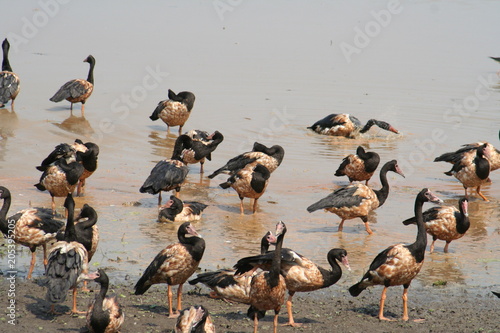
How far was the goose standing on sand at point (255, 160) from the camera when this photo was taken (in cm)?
1315

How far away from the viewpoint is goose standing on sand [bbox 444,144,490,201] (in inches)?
520

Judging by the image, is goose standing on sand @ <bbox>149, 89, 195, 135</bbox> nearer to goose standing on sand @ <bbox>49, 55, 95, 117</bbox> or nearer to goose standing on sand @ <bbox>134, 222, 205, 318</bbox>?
goose standing on sand @ <bbox>49, 55, 95, 117</bbox>

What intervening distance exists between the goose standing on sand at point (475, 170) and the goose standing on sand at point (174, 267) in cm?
685

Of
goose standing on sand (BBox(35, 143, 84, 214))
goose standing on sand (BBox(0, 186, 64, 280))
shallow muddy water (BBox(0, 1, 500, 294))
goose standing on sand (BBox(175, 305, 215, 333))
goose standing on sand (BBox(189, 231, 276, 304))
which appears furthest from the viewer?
goose standing on sand (BBox(35, 143, 84, 214))

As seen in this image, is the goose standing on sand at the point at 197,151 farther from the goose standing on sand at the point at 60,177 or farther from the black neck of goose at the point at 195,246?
the black neck of goose at the point at 195,246

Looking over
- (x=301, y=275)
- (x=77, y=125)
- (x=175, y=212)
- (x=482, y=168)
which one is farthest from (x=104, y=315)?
(x=77, y=125)

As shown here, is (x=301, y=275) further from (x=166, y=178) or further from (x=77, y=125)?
(x=77, y=125)

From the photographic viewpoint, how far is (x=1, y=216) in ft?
30.0

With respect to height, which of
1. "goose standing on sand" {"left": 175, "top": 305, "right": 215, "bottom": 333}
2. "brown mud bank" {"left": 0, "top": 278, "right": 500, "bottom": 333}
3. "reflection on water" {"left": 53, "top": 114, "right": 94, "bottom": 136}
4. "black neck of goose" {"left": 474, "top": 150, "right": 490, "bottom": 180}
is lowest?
"brown mud bank" {"left": 0, "top": 278, "right": 500, "bottom": 333}

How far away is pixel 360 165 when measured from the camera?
1360 cm

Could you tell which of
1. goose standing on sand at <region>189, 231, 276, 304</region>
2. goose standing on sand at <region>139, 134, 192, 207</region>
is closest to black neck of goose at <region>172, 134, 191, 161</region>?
goose standing on sand at <region>139, 134, 192, 207</region>

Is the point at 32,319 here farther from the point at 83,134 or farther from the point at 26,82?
the point at 26,82

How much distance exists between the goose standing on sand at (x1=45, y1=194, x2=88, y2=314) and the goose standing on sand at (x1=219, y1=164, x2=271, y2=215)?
4.37 meters

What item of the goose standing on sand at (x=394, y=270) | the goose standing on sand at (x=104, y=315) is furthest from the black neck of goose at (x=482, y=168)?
the goose standing on sand at (x=104, y=315)
